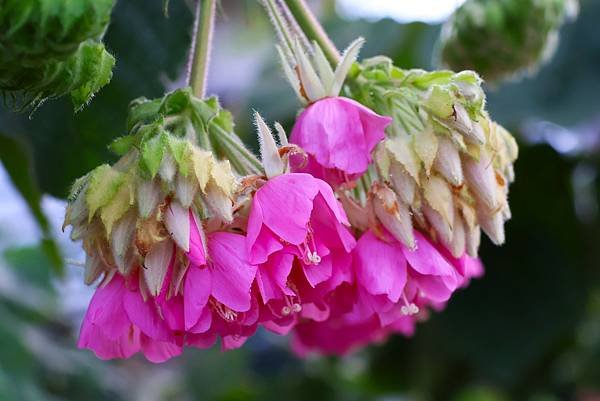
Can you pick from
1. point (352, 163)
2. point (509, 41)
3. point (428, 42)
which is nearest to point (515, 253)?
point (428, 42)

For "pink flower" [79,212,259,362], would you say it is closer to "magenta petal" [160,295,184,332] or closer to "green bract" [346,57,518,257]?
"magenta petal" [160,295,184,332]

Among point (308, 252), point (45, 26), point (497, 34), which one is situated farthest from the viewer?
point (497, 34)

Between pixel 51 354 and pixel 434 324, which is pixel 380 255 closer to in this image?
pixel 434 324

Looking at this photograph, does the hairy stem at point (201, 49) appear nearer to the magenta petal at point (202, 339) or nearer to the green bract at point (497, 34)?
the magenta petal at point (202, 339)

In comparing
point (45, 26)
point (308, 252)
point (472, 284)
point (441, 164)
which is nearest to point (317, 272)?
point (308, 252)

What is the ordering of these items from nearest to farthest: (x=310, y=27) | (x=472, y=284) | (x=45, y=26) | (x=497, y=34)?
1. (x=45, y=26)
2. (x=310, y=27)
3. (x=497, y=34)
4. (x=472, y=284)

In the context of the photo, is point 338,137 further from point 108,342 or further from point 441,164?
point 108,342
